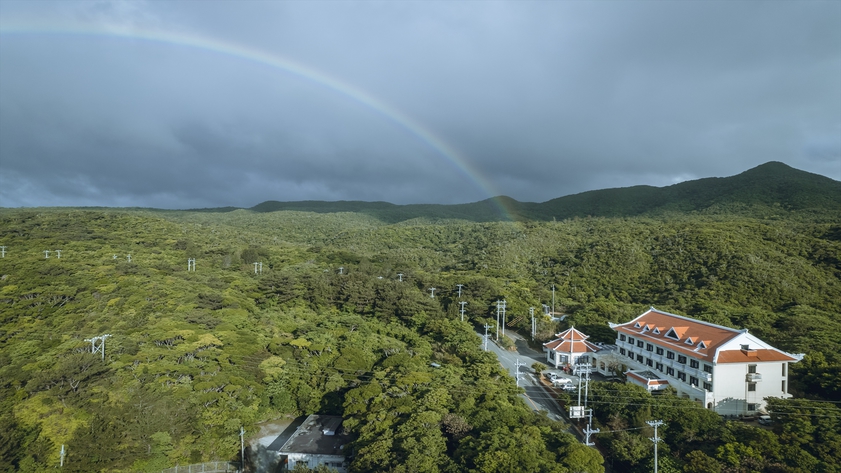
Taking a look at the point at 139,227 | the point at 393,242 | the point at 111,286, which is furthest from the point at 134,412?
the point at 393,242

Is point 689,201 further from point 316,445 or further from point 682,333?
point 316,445

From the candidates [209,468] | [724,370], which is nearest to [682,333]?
[724,370]

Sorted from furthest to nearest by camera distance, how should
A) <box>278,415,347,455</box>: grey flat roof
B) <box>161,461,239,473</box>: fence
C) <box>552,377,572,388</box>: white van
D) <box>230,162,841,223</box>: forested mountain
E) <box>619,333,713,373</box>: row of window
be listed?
<box>230,162,841,223</box>: forested mountain
<box>552,377,572,388</box>: white van
<box>619,333,713,373</box>: row of window
<box>278,415,347,455</box>: grey flat roof
<box>161,461,239,473</box>: fence

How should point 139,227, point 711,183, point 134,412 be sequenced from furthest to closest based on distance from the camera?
point 711,183 < point 139,227 < point 134,412

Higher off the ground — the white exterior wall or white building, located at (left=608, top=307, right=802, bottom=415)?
white building, located at (left=608, top=307, right=802, bottom=415)

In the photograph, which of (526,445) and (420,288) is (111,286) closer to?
(420,288)

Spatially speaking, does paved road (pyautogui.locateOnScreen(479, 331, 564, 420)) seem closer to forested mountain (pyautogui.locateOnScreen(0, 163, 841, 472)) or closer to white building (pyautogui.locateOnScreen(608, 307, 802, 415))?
forested mountain (pyautogui.locateOnScreen(0, 163, 841, 472))

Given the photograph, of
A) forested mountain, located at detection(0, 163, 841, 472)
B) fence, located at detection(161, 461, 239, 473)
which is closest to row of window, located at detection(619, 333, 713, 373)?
forested mountain, located at detection(0, 163, 841, 472)

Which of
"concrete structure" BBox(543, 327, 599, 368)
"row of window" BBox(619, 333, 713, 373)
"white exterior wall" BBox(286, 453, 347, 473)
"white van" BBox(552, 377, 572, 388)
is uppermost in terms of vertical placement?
"row of window" BBox(619, 333, 713, 373)
